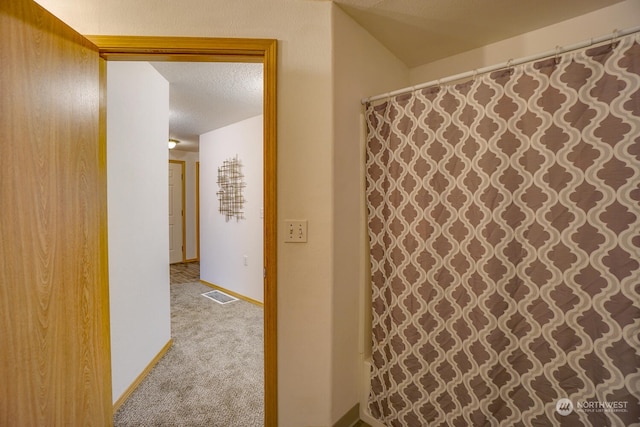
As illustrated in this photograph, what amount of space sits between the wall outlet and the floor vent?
8.79ft

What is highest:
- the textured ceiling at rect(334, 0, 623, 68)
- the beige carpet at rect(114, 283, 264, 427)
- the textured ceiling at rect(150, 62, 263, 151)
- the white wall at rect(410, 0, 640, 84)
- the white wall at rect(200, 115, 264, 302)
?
the textured ceiling at rect(150, 62, 263, 151)

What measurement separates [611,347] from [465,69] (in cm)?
177

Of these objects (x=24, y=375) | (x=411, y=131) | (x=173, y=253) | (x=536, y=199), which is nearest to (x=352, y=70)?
(x=411, y=131)

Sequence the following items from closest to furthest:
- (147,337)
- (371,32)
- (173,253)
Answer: (371,32) → (147,337) → (173,253)

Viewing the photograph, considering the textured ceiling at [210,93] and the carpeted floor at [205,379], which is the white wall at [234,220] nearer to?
the textured ceiling at [210,93]

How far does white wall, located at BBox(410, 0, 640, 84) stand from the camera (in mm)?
1420

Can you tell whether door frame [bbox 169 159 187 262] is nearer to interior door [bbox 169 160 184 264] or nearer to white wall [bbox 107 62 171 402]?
interior door [bbox 169 160 184 264]

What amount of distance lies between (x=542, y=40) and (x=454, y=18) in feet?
1.95

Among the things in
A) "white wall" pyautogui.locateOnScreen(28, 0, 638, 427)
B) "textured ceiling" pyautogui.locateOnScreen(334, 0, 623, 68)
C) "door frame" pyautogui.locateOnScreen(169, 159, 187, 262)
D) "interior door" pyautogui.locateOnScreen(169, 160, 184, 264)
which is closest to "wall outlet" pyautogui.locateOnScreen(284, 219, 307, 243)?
"white wall" pyautogui.locateOnScreen(28, 0, 638, 427)

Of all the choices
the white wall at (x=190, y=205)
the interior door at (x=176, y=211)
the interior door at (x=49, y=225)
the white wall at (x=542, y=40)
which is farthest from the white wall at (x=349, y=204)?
the white wall at (x=190, y=205)

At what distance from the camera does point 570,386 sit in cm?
109

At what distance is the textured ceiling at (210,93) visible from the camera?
2.24m

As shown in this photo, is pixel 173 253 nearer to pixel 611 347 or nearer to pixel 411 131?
pixel 411 131

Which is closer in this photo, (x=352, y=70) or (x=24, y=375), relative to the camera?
(x=24, y=375)
